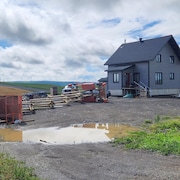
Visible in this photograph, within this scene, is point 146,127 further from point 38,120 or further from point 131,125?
point 38,120

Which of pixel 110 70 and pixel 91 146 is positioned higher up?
pixel 110 70

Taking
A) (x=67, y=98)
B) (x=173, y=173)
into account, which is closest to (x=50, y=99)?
(x=67, y=98)

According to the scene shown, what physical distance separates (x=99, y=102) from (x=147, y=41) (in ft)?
52.1

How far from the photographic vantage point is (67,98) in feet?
78.2

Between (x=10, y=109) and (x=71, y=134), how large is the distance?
591 cm

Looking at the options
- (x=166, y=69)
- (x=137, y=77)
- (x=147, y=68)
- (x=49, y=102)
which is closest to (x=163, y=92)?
(x=166, y=69)

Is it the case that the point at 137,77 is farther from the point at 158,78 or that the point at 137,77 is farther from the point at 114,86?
the point at 114,86

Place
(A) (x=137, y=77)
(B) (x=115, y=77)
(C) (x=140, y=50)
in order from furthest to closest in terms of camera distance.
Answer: (C) (x=140, y=50) → (B) (x=115, y=77) → (A) (x=137, y=77)

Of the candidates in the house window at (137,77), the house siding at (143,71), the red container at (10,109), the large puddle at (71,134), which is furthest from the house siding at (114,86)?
the large puddle at (71,134)

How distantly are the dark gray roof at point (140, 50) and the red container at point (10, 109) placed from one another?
70.1 feet

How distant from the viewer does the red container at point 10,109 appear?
1605cm

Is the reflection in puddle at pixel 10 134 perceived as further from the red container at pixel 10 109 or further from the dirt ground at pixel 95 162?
the dirt ground at pixel 95 162

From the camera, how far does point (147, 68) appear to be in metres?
34.3

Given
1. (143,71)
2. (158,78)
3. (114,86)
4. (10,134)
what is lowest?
(10,134)
